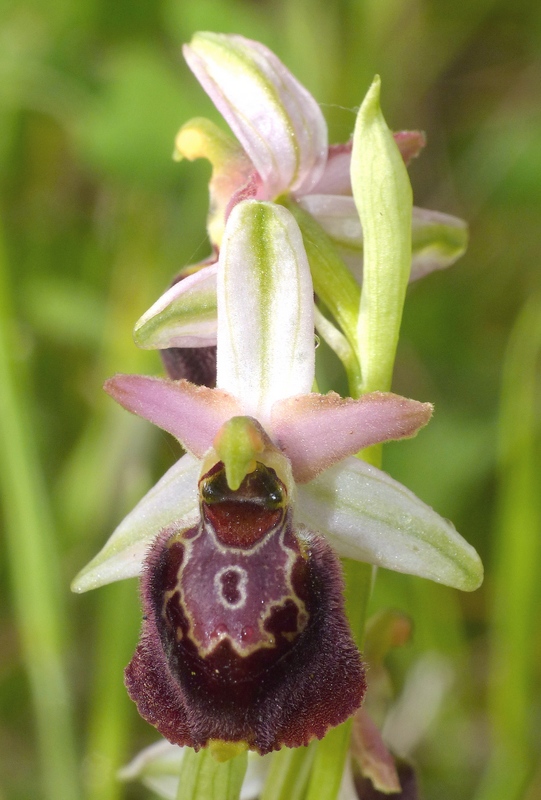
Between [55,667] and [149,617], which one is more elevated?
[149,617]

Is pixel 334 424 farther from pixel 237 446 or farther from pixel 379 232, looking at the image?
pixel 379 232

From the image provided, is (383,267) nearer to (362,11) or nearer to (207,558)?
(207,558)

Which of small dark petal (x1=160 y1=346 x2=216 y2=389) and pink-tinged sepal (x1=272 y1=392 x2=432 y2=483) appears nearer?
pink-tinged sepal (x1=272 y1=392 x2=432 y2=483)

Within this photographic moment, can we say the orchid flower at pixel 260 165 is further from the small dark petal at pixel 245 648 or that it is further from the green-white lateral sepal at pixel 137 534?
the small dark petal at pixel 245 648

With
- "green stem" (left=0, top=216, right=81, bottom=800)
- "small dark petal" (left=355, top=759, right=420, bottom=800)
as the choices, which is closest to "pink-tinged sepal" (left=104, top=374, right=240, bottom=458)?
"small dark petal" (left=355, top=759, right=420, bottom=800)

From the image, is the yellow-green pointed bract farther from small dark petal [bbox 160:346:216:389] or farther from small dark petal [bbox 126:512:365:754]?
small dark petal [bbox 160:346:216:389]

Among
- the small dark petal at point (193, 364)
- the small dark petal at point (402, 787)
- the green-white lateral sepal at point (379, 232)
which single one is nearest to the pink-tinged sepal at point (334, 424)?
the green-white lateral sepal at point (379, 232)

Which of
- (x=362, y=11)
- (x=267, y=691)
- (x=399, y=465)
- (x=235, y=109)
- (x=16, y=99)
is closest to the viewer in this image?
(x=267, y=691)

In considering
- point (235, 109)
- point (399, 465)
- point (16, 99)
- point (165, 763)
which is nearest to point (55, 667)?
point (165, 763)
